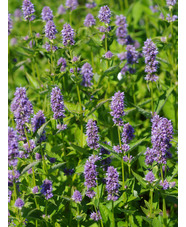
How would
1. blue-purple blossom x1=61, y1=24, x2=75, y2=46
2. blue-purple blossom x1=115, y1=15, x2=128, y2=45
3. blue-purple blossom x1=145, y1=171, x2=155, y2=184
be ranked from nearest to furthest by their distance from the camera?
1. blue-purple blossom x1=145, y1=171, x2=155, y2=184
2. blue-purple blossom x1=61, y1=24, x2=75, y2=46
3. blue-purple blossom x1=115, y1=15, x2=128, y2=45

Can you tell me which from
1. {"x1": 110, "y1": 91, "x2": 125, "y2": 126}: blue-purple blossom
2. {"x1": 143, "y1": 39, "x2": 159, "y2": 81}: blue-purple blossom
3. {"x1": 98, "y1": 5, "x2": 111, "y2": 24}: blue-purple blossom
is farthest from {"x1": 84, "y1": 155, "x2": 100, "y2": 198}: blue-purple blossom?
{"x1": 98, "y1": 5, "x2": 111, "y2": 24}: blue-purple blossom

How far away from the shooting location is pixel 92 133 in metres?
2.82

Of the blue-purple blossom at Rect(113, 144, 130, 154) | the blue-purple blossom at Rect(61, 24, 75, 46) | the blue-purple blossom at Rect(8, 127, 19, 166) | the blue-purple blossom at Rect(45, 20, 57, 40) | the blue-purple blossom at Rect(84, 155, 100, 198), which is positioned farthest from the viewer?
the blue-purple blossom at Rect(45, 20, 57, 40)

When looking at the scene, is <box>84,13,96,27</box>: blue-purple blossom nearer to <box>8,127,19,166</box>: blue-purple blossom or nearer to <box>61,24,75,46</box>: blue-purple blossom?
<box>61,24,75,46</box>: blue-purple blossom

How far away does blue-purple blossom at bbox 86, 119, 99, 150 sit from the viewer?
2.79m

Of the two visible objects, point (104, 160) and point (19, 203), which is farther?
point (104, 160)

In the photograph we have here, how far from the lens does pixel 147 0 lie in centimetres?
713

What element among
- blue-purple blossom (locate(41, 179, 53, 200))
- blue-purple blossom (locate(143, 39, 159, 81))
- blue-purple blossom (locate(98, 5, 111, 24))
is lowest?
blue-purple blossom (locate(41, 179, 53, 200))

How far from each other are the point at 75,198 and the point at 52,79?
143cm

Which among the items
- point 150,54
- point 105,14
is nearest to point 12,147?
point 150,54

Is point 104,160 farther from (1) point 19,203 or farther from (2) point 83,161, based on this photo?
(1) point 19,203

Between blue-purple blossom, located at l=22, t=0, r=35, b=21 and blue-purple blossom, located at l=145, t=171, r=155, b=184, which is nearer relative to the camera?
blue-purple blossom, located at l=145, t=171, r=155, b=184

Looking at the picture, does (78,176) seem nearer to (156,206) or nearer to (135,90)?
(156,206)
